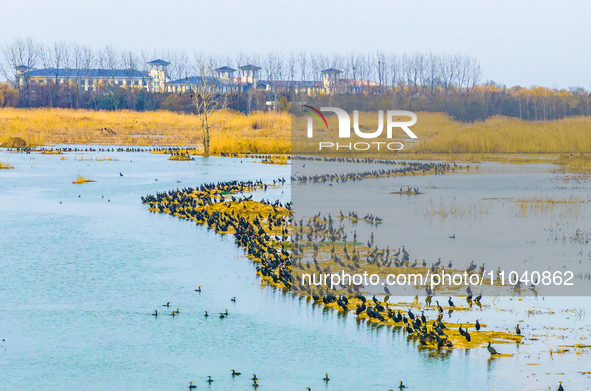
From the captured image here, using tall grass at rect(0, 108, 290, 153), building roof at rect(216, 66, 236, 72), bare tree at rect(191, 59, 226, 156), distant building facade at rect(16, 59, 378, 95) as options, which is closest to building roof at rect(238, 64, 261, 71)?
distant building facade at rect(16, 59, 378, 95)

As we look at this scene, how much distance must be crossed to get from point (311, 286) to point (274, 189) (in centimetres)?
1378

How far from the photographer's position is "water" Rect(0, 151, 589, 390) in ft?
21.8

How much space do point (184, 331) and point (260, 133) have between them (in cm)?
4508

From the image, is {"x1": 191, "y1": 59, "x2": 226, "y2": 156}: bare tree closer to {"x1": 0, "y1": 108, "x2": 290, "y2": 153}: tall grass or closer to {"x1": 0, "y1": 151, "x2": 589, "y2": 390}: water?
{"x1": 0, "y1": 108, "x2": 290, "y2": 153}: tall grass

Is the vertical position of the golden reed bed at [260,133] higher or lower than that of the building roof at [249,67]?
lower

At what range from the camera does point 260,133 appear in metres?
52.8

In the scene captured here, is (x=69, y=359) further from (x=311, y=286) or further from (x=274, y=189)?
(x=274, y=189)

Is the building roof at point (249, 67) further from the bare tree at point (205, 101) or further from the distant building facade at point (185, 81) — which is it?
the bare tree at point (205, 101)

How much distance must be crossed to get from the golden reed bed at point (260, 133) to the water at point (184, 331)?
2524 centimetres

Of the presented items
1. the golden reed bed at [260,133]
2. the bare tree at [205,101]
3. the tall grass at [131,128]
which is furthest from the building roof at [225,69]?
the bare tree at [205,101]

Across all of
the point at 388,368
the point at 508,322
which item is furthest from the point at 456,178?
the point at 388,368

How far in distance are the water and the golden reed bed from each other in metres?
25.2

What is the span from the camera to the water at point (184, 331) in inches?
261

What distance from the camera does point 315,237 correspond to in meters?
14.0
